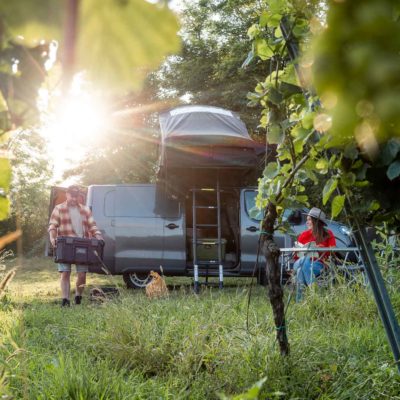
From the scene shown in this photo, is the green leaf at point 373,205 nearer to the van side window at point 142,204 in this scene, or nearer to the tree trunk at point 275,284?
the tree trunk at point 275,284

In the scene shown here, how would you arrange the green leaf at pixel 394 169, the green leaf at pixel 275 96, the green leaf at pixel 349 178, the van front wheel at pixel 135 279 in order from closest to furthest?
1. the green leaf at pixel 394 169
2. the green leaf at pixel 349 178
3. the green leaf at pixel 275 96
4. the van front wheel at pixel 135 279

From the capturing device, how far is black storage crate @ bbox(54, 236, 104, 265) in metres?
5.64

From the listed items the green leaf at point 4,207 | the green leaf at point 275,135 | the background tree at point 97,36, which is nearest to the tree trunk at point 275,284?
the green leaf at point 275,135

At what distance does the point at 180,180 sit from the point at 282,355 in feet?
17.2

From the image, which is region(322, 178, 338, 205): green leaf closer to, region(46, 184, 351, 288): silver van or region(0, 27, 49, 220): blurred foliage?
region(0, 27, 49, 220): blurred foliage

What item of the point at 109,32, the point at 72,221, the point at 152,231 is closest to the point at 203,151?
the point at 152,231

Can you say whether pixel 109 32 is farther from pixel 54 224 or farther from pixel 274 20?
pixel 54 224

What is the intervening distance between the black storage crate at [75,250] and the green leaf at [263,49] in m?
4.06

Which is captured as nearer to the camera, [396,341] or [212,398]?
[396,341]

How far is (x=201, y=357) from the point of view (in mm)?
2512

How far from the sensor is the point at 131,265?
282 inches

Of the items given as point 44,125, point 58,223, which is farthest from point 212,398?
point 58,223

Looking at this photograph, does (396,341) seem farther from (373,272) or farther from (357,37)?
(357,37)

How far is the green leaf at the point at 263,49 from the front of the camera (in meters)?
1.96
